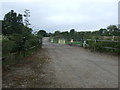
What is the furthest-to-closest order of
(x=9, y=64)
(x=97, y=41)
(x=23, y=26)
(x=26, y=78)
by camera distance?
1. (x=97, y=41)
2. (x=23, y=26)
3. (x=9, y=64)
4. (x=26, y=78)

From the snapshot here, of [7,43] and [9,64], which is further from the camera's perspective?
[9,64]

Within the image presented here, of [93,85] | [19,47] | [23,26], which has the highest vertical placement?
[23,26]

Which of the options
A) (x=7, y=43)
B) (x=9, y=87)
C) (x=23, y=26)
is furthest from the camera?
(x=23, y=26)

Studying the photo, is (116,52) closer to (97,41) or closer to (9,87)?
(97,41)

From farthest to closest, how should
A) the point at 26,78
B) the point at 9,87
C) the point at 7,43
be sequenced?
the point at 7,43
the point at 26,78
the point at 9,87

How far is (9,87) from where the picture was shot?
16.2 ft

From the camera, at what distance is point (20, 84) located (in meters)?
5.22

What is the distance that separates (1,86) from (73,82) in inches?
80.0

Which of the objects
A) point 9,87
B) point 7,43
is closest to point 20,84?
point 9,87

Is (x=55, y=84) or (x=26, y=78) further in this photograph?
(x=26, y=78)

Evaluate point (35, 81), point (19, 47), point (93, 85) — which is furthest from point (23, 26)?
point (93, 85)

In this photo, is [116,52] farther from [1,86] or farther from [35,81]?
[1,86]

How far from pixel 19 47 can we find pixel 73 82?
567 cm

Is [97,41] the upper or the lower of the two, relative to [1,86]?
upper
